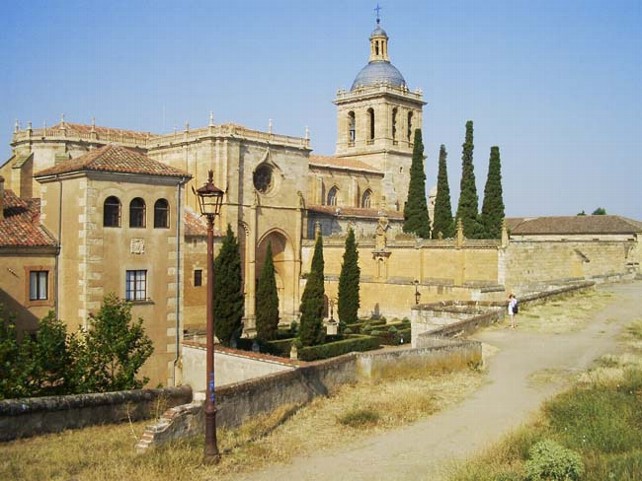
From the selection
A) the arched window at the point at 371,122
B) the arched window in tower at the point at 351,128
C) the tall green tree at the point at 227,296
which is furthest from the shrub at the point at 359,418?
the arched window in tower at the point at 351,128

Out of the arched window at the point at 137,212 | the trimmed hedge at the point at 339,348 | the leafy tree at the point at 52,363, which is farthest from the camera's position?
the trimmed hedge at the point at 339,348

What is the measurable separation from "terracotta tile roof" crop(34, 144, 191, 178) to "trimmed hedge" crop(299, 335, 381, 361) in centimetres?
1054

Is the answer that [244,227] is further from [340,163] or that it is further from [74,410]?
[74,410]

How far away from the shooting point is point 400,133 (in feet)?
197

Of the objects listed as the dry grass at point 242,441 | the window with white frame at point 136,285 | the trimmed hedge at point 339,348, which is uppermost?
the window with white frame at point 136,285

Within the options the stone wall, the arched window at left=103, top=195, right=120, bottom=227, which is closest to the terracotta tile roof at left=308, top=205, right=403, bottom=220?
the stone wall

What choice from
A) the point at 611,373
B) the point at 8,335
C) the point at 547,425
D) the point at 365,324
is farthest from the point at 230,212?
the point at 547,425

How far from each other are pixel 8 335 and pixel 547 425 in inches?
434

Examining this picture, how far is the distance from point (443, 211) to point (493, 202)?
368 cm

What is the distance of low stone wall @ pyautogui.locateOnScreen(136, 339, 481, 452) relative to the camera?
11.1 metres

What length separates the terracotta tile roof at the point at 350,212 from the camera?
158 ft

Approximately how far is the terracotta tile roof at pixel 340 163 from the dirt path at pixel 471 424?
109 ft

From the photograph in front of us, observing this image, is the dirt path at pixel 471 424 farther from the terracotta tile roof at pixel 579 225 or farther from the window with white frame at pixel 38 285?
the terracotta tile roof at pixel 579 225

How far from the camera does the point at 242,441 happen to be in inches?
448
